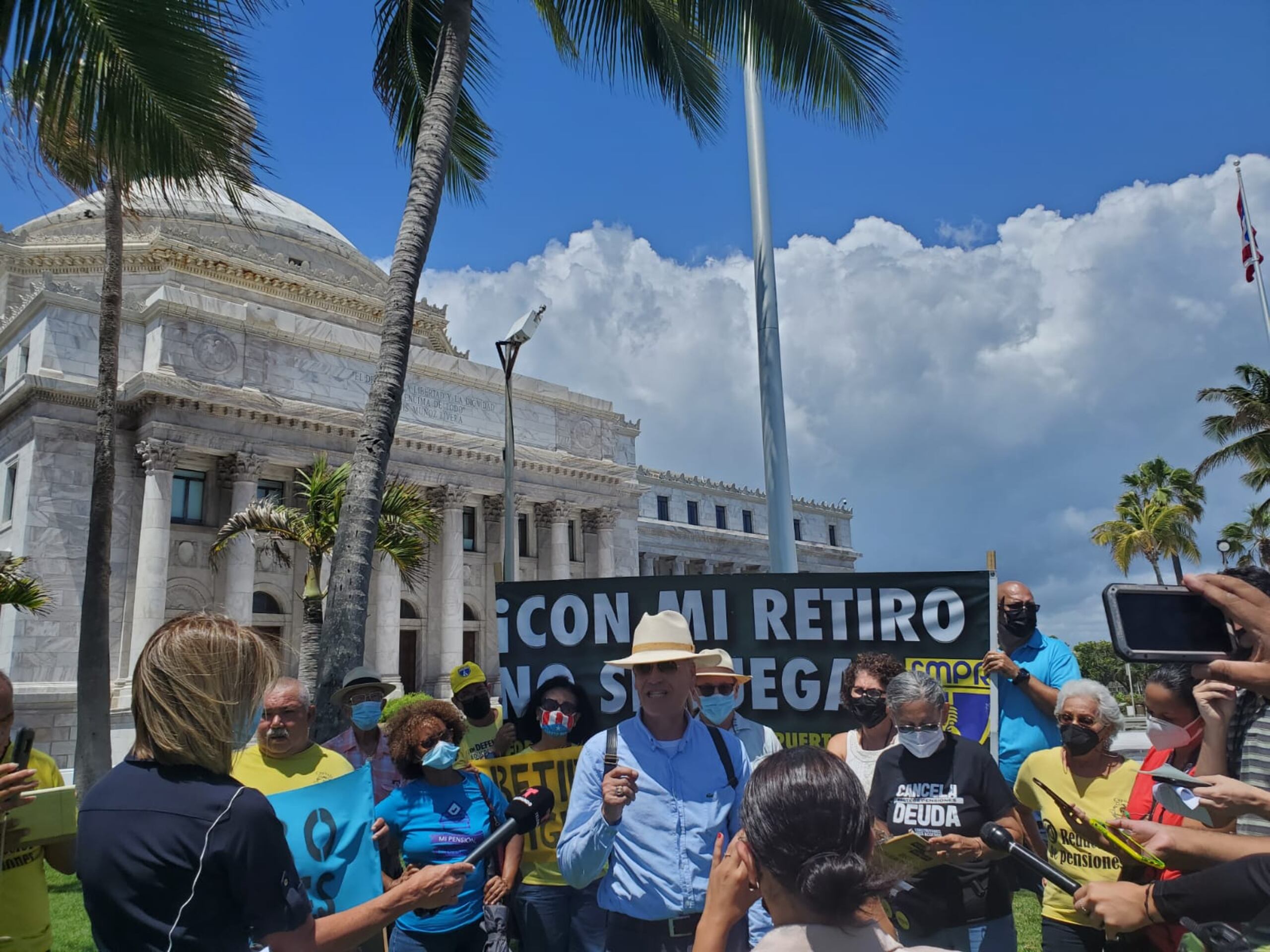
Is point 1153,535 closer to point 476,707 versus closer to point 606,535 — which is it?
point 606,535

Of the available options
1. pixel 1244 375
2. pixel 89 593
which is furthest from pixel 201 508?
pixel 1244 375

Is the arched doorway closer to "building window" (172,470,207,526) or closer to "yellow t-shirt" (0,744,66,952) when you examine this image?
"building window" (172,470,207,526)

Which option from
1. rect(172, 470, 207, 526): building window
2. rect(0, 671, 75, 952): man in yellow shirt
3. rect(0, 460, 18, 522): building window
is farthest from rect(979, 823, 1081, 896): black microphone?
rect(0, 460, 18, 522): building window

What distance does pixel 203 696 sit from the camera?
8.14ft

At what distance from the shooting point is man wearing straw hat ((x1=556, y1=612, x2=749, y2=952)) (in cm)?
361

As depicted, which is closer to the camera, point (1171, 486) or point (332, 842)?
point (332, 842)

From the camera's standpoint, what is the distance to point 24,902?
3.75 metres

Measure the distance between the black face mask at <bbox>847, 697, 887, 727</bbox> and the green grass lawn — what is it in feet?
9.17

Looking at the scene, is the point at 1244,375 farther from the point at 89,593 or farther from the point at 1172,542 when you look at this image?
the point at 89,593

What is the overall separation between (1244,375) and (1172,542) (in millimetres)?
12837

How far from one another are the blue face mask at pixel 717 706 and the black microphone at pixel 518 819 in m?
1.76

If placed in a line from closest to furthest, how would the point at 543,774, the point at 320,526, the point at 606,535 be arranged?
the point at 543,774
the point at 320,526
the point at 606,535

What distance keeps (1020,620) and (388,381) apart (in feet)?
21.3

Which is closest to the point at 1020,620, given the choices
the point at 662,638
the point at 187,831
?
the point at 662,638
